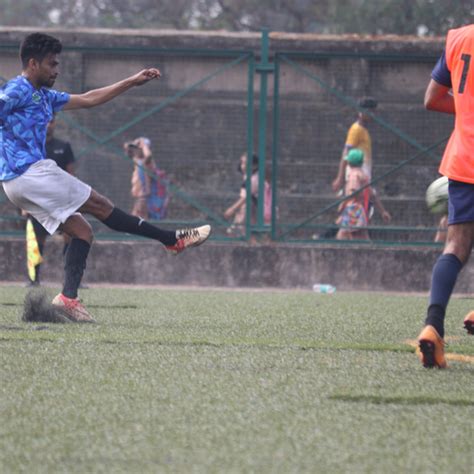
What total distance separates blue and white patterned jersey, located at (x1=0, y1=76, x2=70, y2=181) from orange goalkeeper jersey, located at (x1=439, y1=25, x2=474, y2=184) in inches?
120

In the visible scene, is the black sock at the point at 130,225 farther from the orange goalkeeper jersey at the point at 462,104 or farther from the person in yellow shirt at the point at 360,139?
the person in yellow shirt at the point at 360,139

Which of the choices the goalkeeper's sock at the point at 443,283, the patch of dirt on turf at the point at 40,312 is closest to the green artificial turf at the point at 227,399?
the patch of dirt on turf at the point at 40,312

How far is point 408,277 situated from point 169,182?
10.3 ft

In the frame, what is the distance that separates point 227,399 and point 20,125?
12.2 feet

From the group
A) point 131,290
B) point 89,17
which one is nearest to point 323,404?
point 131,290

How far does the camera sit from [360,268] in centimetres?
1433

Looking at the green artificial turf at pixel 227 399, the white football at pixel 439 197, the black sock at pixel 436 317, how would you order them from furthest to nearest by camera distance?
1. the white football at pixel 439 197
2. the black sock at pixel 436 317
3. the green artificial turf at pixel 227 399

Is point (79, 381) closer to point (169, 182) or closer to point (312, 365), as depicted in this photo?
point (312, 365)

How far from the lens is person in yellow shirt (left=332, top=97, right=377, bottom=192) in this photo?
1480 cm

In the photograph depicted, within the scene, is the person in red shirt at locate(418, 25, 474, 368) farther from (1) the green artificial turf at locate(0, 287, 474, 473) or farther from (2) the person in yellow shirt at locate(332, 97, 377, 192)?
(2) the person in yellow shirt at locate(332, 97, 377, 192)

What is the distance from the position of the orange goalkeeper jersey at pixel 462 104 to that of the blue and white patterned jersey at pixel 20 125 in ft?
10.0

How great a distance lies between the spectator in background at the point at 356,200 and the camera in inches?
574

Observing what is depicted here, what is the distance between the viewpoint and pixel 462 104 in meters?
6.15

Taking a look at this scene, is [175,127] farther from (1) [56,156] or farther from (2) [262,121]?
(1) [56,156]
